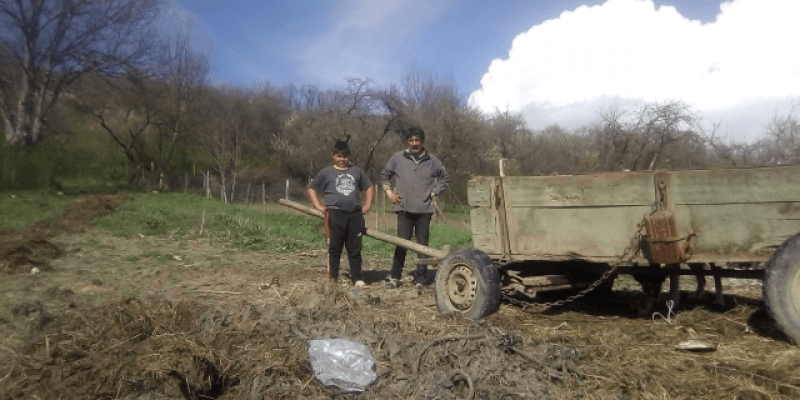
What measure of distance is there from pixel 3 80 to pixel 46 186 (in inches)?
252

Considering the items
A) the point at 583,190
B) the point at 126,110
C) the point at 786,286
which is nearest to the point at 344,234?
the point at 583,190

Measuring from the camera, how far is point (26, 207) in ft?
52.8

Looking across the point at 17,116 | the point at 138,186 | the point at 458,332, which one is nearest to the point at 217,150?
the point at 138,186

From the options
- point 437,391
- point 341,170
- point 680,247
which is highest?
point 341,170

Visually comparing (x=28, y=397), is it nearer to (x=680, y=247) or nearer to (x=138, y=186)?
(x=680, y=247)

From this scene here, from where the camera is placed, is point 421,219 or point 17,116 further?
point 17,116

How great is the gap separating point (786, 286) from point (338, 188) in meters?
4.23

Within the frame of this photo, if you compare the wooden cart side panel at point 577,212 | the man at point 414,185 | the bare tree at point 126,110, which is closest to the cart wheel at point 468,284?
the wooden cart side panel at point 577,212

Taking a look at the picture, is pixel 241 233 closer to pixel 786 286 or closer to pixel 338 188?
pixel 338 188

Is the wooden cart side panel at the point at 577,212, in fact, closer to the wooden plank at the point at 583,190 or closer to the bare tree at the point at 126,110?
the wooden plank at the point at 583,190

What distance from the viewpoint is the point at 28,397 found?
2.76m

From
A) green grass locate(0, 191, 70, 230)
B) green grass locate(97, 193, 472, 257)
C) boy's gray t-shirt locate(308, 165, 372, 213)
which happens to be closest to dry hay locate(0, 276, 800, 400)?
boy's gray t-shirt locate(308, 165, 372, 213)

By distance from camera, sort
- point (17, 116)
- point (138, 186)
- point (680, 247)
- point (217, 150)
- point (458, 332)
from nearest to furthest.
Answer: point (680, 247)
point (458, 332)
point (17, 116)
point (138, 186)
point (217, 150)

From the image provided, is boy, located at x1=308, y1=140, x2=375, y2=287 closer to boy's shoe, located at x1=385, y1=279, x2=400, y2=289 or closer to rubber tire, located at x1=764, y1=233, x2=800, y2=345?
boy's shoe, located at x1=385, y1=279, x2=400, y2=289
